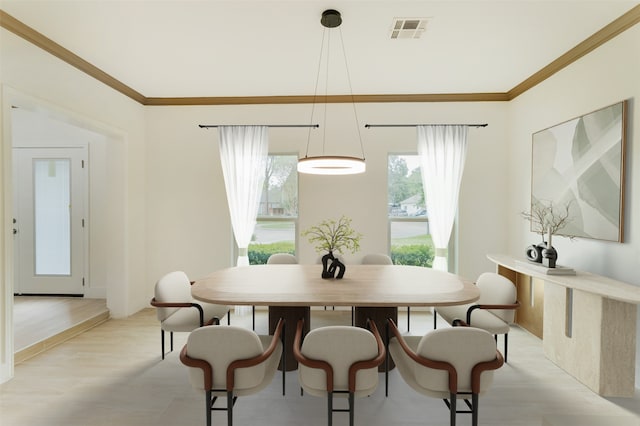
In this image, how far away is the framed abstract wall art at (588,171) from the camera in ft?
8.38

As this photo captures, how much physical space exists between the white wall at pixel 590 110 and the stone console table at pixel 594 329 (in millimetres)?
225

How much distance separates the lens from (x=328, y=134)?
427cm

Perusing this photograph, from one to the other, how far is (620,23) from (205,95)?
420 cm

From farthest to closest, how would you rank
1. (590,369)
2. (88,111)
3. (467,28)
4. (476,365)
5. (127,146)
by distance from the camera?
(127,146) < (88,111) < (467,28) < (590,369) < (476,365)

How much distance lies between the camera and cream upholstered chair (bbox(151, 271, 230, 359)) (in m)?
A: 2.55

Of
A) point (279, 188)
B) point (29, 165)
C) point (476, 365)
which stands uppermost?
point (29, 165)

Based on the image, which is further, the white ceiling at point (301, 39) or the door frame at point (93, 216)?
the door frame at point (93, 216)

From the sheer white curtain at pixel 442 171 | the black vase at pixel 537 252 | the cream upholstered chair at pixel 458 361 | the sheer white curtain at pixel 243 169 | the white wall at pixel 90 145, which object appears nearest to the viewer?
the cream upholstered chair at pixel 458 361

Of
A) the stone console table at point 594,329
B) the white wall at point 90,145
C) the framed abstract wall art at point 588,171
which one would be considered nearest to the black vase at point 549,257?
the stone console table at point 594,329

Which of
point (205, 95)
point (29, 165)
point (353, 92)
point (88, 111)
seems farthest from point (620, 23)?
point (29, 165)

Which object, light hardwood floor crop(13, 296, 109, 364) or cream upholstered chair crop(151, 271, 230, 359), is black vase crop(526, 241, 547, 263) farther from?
light hardwood floor crop(13, 296, 109, 364)

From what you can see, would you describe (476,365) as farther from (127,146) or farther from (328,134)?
(127,146)

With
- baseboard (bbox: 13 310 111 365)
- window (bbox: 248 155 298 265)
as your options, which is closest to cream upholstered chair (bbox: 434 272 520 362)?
window (bbox: 248 155 298 265)

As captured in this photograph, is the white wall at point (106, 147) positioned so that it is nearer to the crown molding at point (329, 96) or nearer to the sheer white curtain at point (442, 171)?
the crown molding at point (329, 96)
